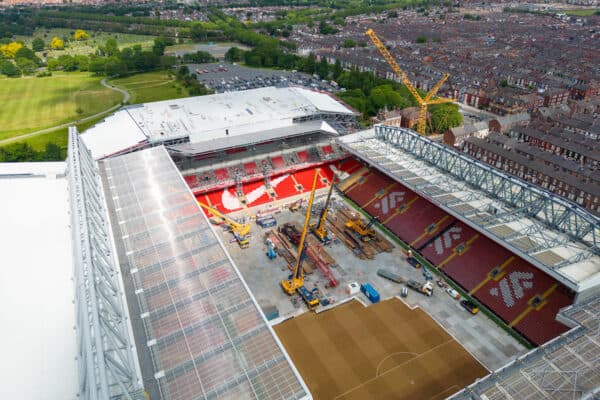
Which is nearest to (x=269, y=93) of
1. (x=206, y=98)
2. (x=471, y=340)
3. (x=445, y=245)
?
(x=206, y=98)

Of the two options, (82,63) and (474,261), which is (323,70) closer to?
(82,63)

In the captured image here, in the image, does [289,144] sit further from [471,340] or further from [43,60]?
[43,60]

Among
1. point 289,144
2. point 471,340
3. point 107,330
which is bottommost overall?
point 471,340

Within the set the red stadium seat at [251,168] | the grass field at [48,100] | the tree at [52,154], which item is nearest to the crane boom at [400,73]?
the red stadium seat at [251,168]

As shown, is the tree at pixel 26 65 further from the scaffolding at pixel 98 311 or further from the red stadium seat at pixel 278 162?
the scaffolding at pixel 98 311

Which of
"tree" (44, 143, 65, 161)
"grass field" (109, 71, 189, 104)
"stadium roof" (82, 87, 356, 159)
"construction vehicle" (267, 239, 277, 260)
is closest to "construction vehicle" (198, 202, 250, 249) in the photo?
"construction vehicle" (267, 239, 277, 260)

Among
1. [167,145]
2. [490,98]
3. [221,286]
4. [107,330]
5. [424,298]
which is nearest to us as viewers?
[107,330]


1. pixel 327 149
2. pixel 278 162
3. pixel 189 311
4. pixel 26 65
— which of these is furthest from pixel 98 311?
pixel 26 65
